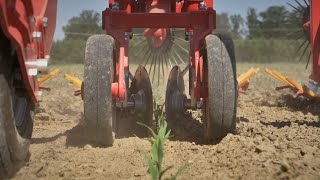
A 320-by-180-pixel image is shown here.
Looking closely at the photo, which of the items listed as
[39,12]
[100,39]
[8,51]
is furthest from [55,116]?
[8,51]

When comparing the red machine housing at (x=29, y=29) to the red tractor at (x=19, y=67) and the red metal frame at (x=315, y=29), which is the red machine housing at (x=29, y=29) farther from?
the red metal frame at (x=315, y=29)

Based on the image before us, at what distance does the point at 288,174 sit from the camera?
2.43m

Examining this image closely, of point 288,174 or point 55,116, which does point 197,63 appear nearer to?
point 288,174

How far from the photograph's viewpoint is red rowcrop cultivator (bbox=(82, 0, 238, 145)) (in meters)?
3.38

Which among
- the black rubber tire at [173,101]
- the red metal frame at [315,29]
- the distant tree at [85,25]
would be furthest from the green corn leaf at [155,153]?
the distant tree at [85,25]

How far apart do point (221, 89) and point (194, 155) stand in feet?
1.71

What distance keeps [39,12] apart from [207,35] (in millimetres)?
1379

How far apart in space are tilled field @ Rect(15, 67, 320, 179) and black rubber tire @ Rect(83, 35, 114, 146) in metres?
0.18

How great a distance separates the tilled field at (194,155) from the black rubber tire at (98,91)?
179 millimetres

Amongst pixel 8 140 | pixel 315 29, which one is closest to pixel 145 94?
pixel 315 29

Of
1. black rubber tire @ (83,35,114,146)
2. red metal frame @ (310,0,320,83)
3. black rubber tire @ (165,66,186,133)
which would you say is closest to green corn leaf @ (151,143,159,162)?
black rubber tire @ (83,35,114,146)

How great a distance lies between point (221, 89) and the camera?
340 cm

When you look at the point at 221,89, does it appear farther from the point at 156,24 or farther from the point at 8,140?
the point at 8,140

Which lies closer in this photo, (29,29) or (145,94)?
(29,29)
